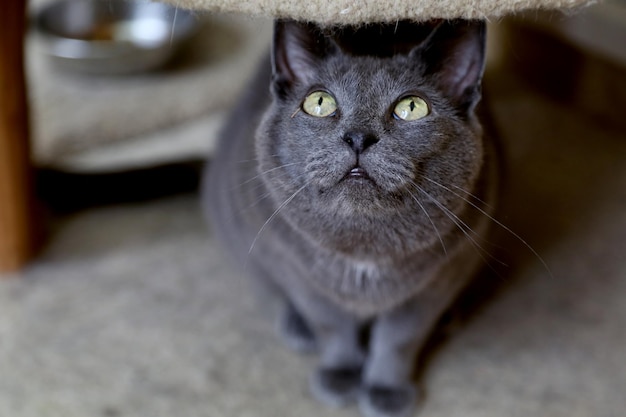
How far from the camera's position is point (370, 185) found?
1.02 metres

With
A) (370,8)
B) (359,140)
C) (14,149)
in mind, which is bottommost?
(14,149)

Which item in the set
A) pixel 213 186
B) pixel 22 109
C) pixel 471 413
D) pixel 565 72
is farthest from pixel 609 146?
pixel 22 109

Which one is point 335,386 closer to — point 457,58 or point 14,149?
point 457,58

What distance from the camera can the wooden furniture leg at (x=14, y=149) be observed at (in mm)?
1381

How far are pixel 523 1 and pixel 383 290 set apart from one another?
505mm

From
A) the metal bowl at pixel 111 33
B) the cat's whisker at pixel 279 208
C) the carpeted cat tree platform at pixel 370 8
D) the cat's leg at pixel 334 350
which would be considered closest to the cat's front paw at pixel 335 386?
the cat's leg at pixel 334 350

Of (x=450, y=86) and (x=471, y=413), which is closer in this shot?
(x=450, y=86)

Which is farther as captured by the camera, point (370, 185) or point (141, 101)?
point (141, 101)

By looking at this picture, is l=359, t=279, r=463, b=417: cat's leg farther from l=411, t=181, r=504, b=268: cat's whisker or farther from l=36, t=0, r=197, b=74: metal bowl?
l=36, t=0, r=197, b=74: metal bowl

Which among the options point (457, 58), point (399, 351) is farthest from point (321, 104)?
point (399, 351)

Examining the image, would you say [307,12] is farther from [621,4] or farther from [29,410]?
[621,4]

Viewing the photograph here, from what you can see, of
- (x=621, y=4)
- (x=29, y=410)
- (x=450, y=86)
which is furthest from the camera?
(x=621, y=4)

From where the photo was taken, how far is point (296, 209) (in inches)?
43.8

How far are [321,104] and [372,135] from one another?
0.11 meters
